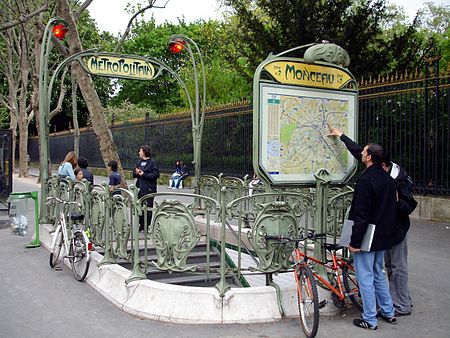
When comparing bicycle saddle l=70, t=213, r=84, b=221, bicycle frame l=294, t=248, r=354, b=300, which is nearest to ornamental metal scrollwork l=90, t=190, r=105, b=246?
bicycle saddle l=70, t=213, r=84, b=221

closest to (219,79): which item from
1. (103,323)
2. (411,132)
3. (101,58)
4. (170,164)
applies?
(170,164)

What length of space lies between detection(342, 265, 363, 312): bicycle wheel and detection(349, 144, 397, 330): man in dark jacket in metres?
0.34

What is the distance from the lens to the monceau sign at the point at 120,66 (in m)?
8.07

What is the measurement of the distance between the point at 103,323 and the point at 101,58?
474cm

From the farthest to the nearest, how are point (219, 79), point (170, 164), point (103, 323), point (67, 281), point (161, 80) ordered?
1. point (161, 80)
2. point (219, 79)
3. point (170, 164)
4. point (67, 281)
5. point (103, 323)

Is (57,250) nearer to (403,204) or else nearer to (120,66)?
(120,66)

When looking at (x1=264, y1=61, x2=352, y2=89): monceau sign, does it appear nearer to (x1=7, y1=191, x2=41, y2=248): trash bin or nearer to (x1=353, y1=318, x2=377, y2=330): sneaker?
(x1=353, y1=318, x2=377, y2=330): sneaker

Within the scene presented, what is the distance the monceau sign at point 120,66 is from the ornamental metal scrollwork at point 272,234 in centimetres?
426

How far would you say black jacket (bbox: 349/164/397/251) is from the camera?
4.79 metres

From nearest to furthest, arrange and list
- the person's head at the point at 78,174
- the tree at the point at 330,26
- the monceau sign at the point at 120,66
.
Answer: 1. the monceau sign at the point at 120,66
2. the person's head at the point at 78,174
3. the tree at the point at 330,26

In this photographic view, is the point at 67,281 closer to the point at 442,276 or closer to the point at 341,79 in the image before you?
the point at 341,79

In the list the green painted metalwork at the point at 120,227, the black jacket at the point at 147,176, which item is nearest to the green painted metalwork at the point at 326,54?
the green painted metalwork at the point at 120,227

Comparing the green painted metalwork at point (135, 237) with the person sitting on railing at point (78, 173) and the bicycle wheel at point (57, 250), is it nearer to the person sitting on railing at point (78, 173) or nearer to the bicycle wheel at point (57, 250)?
the bicycle wheel at point (57, 250)

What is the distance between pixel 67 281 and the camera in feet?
22.1
